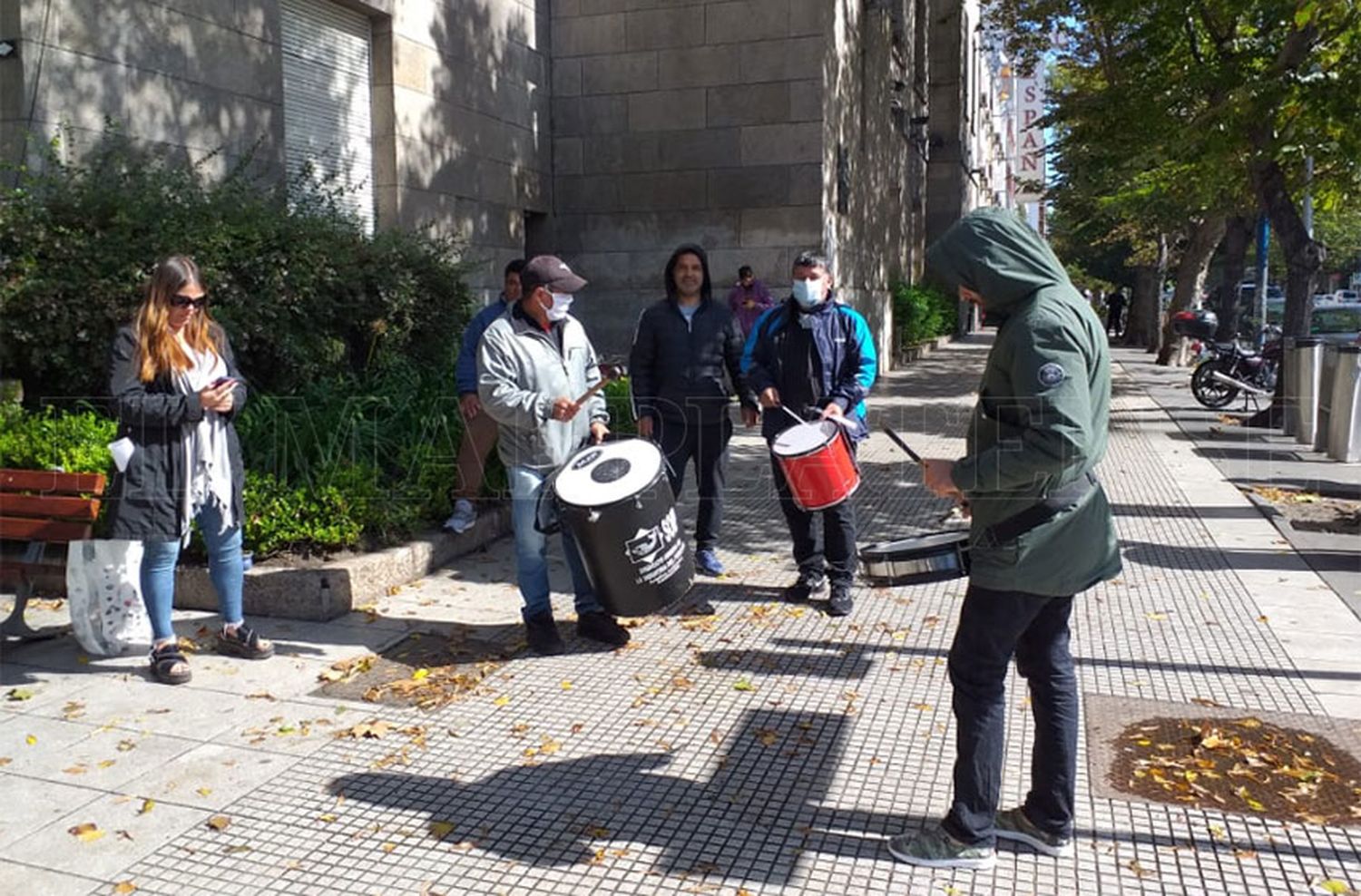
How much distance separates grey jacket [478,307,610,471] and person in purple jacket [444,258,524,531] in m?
1.80

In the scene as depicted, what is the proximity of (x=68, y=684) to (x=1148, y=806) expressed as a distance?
452 centimetres

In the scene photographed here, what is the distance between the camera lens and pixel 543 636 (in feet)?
18.0

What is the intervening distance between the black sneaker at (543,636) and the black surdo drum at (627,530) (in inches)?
24.7

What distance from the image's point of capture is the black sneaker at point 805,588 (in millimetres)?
6359

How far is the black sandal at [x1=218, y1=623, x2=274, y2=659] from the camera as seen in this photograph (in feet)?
17.4

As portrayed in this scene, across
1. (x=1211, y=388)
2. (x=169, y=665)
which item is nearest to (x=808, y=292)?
(x=169, y=665)

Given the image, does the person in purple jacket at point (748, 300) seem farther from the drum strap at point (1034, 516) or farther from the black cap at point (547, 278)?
the drum strap at point (1034, 516)

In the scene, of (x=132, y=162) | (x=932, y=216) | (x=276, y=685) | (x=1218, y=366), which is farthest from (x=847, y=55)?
(x=932, y=216)

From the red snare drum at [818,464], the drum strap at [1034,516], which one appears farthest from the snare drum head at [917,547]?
the red snare drum at [818,464]

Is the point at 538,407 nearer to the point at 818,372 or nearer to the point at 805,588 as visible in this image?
the point at 818,372

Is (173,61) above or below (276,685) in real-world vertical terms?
above

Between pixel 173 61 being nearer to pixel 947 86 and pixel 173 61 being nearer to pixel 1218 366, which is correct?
pixel 1218 366

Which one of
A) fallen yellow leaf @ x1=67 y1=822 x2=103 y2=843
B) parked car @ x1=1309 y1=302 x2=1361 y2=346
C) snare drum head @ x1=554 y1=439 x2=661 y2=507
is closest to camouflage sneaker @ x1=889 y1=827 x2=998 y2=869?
snare drum head @ x1=554 y1=439 x2=661 y2=507

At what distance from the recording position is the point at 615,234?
1664 cm
